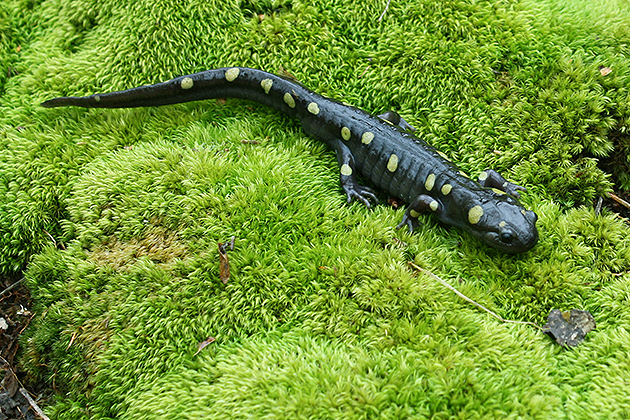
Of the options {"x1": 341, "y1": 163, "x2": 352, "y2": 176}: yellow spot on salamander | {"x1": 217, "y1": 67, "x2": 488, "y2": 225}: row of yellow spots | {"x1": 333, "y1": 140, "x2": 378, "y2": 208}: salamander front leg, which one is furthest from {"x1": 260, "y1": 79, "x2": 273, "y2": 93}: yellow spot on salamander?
{"x1": 341, "y1": 163, "x2": 352, "y2": 176}: yellow spot on salamander

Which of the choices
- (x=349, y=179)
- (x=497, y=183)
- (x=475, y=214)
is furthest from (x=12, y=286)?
(x=497, y=183)

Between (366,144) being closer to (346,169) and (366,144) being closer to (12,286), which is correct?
(346,169)

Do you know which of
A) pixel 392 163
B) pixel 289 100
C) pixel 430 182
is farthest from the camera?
pixel 289 100

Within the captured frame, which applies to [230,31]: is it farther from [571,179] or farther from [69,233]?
[571,179]

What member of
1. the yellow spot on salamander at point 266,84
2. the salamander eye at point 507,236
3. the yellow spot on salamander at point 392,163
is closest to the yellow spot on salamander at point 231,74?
the yellow spot on salamander at point 266,84

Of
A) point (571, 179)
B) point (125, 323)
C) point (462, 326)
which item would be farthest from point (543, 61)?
point (125, 323)
